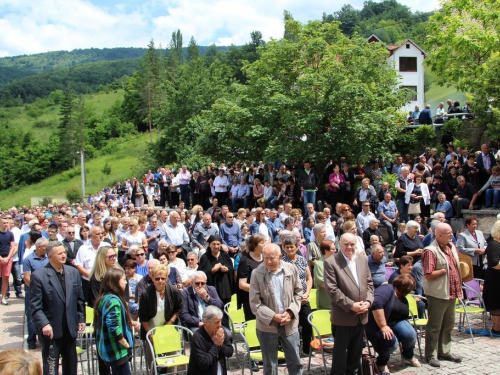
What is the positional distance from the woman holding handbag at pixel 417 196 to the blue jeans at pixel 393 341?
22.3 ft

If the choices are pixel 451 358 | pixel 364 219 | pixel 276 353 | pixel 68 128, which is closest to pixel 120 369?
pixel 276 353

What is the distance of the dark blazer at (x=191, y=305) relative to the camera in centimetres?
621

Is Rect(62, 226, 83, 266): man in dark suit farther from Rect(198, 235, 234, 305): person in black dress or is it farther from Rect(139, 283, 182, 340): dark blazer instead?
Rect(139, 283, 182, 340): dark blazer

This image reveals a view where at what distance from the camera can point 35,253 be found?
7.54 m

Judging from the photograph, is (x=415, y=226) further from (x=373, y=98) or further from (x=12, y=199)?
(x=12, y=199)

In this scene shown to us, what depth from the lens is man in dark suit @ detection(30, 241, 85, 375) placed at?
5.57 meters

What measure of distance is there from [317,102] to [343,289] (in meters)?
10.8

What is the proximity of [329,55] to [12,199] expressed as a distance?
6629 centimetres

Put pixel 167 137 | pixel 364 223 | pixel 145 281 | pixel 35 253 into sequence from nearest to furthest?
pixel 145 281
pixel 35 253
pixel 364 223
pixel 167 137

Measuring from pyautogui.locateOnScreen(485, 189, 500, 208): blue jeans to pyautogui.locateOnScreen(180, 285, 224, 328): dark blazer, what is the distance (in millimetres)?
8853

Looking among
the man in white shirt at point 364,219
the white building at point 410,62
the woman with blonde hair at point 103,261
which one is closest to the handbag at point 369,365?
the woman with blonde hair at point 103,261

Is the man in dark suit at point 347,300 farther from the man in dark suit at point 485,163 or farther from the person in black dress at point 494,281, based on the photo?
the man in dark suit at point 485,163

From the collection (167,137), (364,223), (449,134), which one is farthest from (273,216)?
(167,137)

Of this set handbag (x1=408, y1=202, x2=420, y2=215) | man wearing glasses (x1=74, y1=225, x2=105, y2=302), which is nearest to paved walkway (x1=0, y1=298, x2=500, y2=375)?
man wearing glasses (x1=74, y1=225, x2=105, y2=302)
